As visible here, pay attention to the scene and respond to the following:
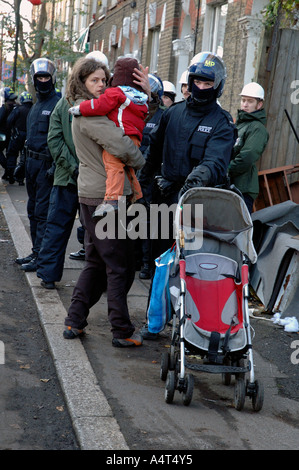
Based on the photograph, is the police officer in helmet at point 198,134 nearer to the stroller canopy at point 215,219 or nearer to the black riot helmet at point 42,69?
the stroller canopy at point 215,219

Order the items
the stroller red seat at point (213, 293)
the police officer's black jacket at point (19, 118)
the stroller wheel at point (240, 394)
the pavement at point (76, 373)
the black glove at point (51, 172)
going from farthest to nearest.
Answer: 1. the police officer's black jacket at point (19, 118)
2. the black glove at point (51, 172)
3. the stroller red seat at point (213, 293)
4. the stroller wheel at point (240, 394)
5. the pavement at point (76, 373)

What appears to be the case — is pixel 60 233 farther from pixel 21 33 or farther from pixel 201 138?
pixel 21 33

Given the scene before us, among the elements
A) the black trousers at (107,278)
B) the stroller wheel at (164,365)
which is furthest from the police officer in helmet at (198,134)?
the stroller wheel at (164,365)

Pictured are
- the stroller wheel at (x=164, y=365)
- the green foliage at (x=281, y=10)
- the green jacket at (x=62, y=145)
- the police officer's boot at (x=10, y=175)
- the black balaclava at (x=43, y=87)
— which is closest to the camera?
the stroller wheel at (x=164, y=365)

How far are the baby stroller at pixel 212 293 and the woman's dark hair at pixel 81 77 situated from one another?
132 cm

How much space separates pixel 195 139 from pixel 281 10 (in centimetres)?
549

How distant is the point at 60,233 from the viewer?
22.4 ft

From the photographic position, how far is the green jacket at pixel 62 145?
677 centimetres

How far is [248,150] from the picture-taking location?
→ 7395 mm

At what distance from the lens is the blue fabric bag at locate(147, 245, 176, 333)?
473cm

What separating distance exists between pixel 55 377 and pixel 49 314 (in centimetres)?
132

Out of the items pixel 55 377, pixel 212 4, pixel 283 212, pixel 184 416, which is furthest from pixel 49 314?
pixel 212 4

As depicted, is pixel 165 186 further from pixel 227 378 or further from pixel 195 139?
pixel 227 378

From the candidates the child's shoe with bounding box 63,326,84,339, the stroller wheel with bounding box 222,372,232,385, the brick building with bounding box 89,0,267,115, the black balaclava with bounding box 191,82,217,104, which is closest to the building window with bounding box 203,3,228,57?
the brick building with bounding box 89,0,267,115
